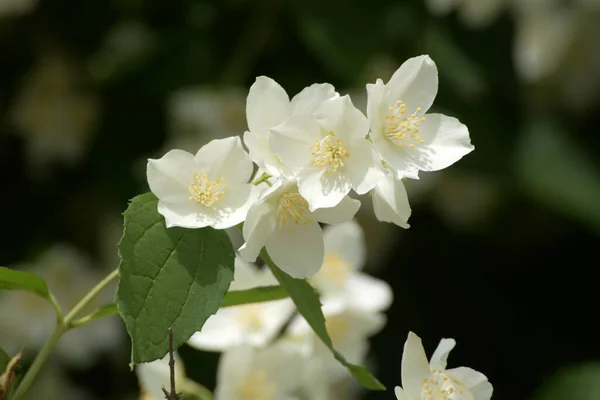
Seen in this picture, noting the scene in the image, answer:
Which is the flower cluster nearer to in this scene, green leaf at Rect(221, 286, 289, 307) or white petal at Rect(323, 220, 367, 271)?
green leaf at Rect(221, 286, 289, 307)

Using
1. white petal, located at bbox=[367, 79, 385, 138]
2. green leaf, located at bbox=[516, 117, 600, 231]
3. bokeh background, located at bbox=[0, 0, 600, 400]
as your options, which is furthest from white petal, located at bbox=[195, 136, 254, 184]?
green leaf, located at bbox=[516, 117, 600, 231]

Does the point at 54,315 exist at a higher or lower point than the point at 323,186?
lower

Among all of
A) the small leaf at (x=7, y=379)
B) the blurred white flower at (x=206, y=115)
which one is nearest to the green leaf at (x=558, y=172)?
the blurred white flower at (x=206, y=115)

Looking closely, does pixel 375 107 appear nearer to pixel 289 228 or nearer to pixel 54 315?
pixel 289 228

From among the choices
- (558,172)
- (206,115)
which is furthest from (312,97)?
(558,172)

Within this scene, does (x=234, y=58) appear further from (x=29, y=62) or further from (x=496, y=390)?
(x=496, y=390)

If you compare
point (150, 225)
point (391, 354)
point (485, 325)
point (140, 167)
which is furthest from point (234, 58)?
point (150, 225)
